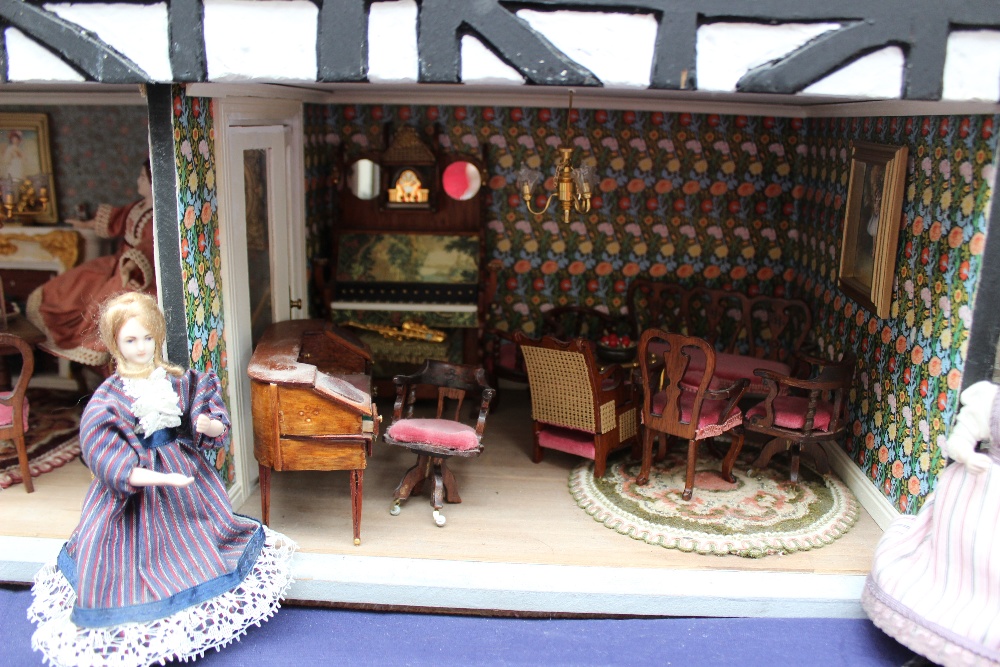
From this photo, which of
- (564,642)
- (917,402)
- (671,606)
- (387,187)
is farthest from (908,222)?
(387,187)

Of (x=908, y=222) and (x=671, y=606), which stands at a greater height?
(x=908, y=222)

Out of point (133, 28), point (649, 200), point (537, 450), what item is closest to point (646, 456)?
point (537, 450)

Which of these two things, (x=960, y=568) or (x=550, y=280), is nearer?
(x=960, y=568)

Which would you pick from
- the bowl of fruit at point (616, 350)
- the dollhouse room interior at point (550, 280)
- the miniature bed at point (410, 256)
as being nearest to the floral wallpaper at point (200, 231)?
the dollhouse room interior at point (550, 280)

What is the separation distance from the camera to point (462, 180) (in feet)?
23.4

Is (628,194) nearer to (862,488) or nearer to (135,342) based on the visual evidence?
(862,488)

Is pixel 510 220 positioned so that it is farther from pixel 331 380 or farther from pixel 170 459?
pixel 170 459

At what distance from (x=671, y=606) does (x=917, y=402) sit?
1816 millimetres

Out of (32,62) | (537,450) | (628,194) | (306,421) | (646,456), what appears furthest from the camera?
(628,194)

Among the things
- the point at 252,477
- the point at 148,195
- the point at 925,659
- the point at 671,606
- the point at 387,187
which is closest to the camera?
the point at 925,659

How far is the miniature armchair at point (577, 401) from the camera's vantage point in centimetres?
557

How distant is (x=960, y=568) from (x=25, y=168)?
7.16 m

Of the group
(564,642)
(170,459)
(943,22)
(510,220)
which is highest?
(943,22)

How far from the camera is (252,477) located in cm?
546
